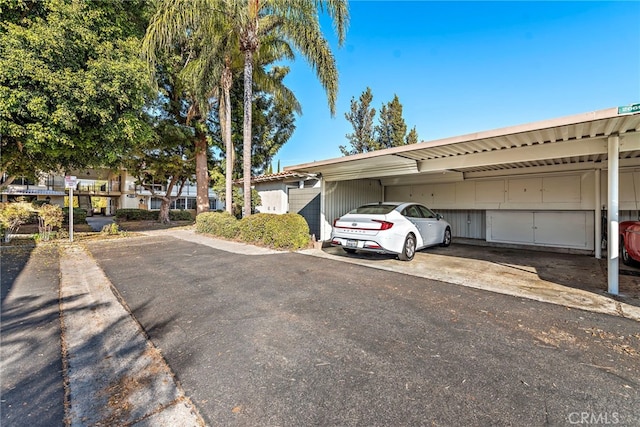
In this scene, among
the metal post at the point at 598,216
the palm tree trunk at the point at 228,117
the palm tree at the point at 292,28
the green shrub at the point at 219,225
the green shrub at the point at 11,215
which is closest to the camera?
the metal post at the point at 598,216

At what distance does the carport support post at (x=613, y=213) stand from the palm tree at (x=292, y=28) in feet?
25.2

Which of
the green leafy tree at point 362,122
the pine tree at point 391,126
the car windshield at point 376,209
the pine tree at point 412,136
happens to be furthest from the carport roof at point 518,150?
the green leafy tree at point 362,122

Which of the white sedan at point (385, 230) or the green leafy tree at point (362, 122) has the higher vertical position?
the green leafy tree at point (362, 122)

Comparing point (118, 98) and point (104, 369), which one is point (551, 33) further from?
point (118, 98)

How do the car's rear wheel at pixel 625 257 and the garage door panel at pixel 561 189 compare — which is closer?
the car's rear wheel at pixel 625 257

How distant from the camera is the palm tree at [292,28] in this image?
9.09 metres

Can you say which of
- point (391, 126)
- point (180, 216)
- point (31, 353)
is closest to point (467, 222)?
point (31, 353)

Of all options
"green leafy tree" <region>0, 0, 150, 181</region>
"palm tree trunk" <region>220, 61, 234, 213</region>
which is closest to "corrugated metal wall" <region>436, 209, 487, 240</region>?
"palm tree trunk" <region>220, 61, 234, 213</region>

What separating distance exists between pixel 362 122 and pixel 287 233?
16.5 metres

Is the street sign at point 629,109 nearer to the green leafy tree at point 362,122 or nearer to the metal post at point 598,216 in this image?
the metal post at point 598,216

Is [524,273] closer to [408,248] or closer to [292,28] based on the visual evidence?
[408,248]

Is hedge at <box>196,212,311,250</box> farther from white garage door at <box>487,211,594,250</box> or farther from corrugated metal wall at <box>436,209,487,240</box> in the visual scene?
white garage door at <box>487,211,594,250</box>

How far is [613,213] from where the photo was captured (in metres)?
4.25

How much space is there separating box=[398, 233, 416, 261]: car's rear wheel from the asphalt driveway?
1832 mm
